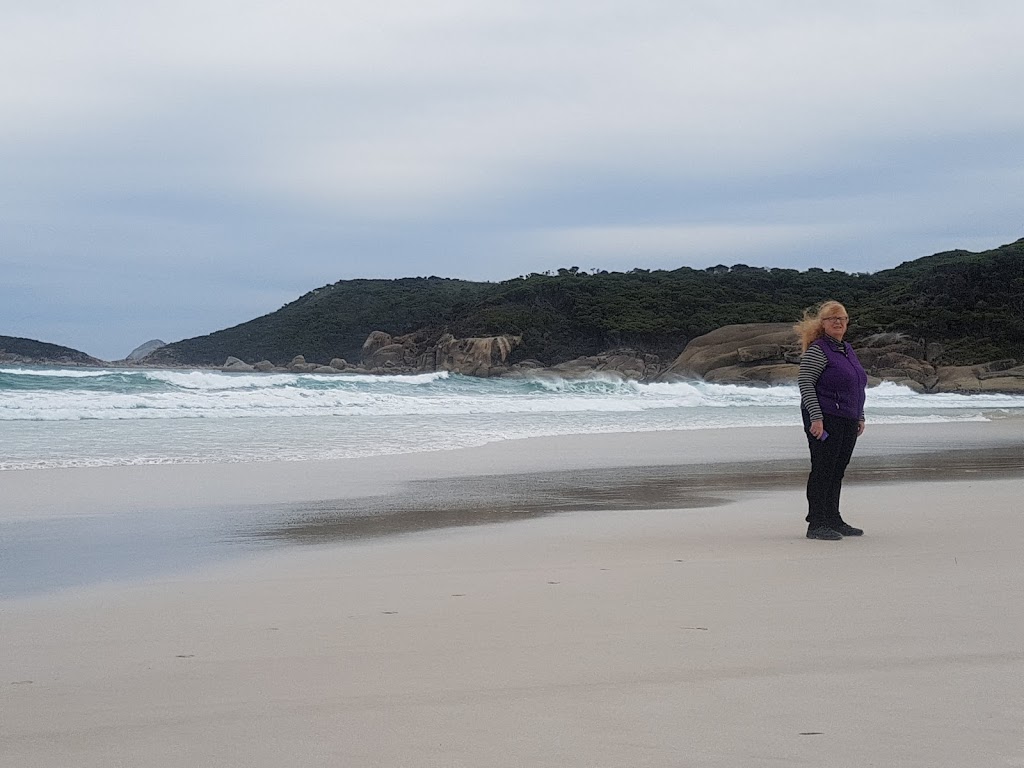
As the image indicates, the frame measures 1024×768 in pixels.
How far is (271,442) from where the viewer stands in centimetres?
1477

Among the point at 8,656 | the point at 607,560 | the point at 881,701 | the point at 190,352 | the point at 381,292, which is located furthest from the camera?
the point at 381,292

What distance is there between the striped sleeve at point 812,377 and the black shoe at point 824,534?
74 centimetres

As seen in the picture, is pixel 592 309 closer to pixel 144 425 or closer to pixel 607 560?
pixel 144 425

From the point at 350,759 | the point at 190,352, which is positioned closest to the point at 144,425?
the point at 350,759

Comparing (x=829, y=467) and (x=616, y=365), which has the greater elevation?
(x=616, y=365)

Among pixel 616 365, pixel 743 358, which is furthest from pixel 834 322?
pixel 616 365

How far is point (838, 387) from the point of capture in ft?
22.9

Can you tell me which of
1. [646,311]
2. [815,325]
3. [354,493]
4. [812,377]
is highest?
[646,311]

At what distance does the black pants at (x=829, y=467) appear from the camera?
6.80 m

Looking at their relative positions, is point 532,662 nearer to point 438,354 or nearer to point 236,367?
point 438,354

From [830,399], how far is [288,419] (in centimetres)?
1505

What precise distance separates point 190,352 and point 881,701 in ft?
384

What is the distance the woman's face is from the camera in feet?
23.0

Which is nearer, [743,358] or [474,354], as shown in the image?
[743,358]
